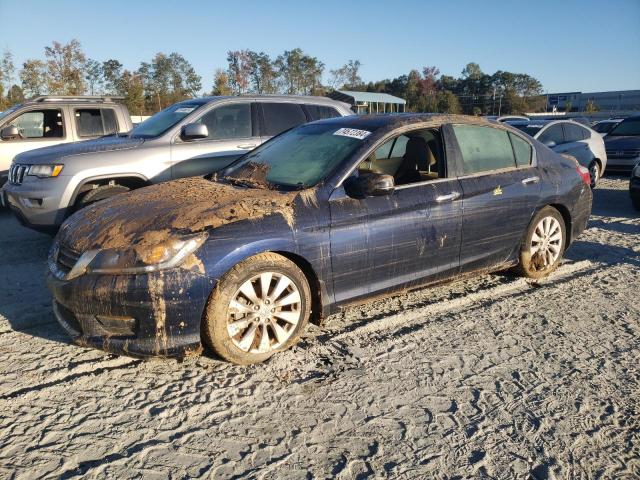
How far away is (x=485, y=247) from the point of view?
177 inches

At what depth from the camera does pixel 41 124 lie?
8.62 m

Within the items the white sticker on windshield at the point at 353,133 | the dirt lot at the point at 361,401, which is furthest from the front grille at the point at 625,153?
the white sticker on windshield at the point at 353,133

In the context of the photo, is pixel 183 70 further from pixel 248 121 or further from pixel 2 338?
pixel 2 338

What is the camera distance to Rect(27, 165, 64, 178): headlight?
18.9 ft

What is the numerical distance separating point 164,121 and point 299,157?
329cm

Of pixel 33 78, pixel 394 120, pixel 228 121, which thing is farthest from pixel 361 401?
pixel 33 78

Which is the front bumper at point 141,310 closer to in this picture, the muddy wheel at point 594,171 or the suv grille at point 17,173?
the suv grille at point 17,173

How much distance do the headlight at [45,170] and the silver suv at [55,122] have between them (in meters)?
2.87

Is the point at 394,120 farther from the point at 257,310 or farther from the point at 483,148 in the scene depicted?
the point at 257,310

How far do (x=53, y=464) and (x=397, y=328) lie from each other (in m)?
2.48

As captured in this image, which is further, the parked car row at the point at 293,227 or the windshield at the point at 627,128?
the windshield at the point at 627,128

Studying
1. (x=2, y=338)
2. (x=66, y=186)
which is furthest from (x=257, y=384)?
(x=66, y=186)

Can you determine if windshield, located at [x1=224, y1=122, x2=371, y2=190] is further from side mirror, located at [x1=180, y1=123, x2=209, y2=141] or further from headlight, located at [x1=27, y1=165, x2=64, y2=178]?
headlight, located at [x1=27, y1=165, x2=64, y2=178]

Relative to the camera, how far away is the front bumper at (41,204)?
18.8 ft
